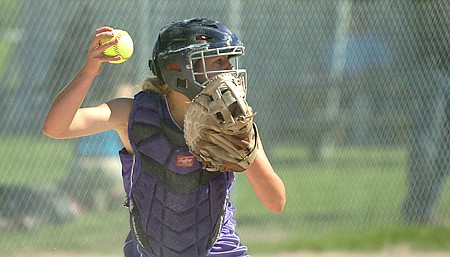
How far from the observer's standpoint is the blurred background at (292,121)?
20.3ft

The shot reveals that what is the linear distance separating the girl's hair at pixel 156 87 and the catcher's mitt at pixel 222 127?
1.25ft

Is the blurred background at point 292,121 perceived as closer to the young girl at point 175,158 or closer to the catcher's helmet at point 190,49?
the young girl at point 175,158

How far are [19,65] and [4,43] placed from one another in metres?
0.18

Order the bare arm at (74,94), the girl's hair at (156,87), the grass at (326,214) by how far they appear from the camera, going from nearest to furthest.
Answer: the bare arm at (74,94)
the girl's hair at (156,87)
the grass at (326,214)

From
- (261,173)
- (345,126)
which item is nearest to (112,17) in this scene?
(345,126)

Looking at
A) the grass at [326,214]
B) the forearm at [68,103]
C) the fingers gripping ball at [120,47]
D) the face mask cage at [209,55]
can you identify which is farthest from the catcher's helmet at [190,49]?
the grass at [326,214]

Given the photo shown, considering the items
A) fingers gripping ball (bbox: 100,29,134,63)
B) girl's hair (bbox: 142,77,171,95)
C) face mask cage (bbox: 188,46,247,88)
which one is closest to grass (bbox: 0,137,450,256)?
girl's hair (bbox: 142,77,171,95)

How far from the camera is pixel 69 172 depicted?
6.39 meters

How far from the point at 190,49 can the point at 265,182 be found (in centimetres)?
56

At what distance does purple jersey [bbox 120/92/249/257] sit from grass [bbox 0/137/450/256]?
10.5 feet

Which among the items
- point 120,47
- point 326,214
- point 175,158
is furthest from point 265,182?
point 326,214

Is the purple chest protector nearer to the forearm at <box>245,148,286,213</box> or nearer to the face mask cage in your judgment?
the forearm at <box>245,148,286,213</box>

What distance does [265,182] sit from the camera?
10.7 ft

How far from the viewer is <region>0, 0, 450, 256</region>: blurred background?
6.18 m
